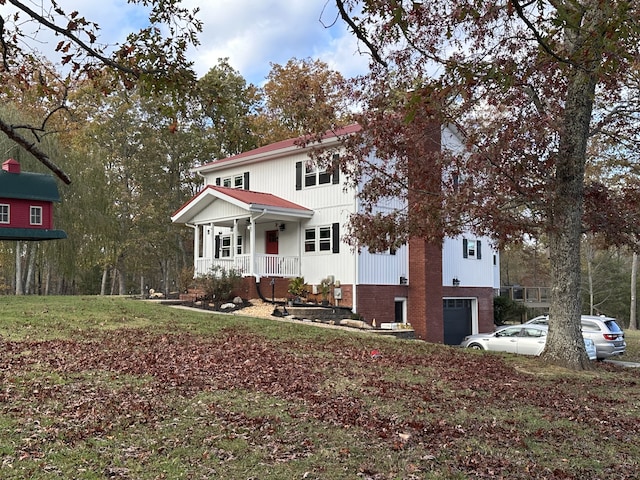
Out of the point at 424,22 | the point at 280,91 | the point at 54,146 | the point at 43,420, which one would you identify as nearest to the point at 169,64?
the point at 43,420

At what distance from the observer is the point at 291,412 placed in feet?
24.3

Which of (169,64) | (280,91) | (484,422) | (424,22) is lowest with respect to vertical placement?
(484,422)

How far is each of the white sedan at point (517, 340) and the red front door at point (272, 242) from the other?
8.95m

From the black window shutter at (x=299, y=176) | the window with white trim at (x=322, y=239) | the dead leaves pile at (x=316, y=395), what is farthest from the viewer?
the black window shutter at (x=299, y=176)

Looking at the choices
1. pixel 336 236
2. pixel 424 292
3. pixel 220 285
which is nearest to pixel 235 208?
→ pixel 220 285

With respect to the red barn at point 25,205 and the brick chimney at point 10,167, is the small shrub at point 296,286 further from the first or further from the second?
the brick chimney at point 10,167

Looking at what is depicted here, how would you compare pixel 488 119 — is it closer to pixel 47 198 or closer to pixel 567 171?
pixel 567 171

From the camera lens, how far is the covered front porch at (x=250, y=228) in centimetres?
2200

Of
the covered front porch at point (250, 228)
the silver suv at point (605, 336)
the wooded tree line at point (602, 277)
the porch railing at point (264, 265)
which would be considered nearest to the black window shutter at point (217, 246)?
the covered front porch at point (250, 228)

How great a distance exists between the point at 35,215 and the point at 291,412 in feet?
37.9

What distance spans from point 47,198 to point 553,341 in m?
12.9

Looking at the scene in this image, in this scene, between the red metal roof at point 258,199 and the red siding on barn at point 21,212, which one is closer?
the red siding on barn at point 21,212

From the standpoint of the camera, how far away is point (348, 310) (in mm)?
21281

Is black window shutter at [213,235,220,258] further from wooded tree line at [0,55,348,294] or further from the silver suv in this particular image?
the silver suv
